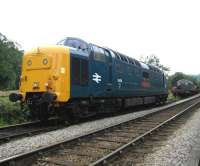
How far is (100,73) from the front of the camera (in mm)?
15008

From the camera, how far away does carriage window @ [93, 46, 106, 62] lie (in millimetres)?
14616

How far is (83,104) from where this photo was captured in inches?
531

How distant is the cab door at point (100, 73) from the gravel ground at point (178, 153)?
4.72 meters

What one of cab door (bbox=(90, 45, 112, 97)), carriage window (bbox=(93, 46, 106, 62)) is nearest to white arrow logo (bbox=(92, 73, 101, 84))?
cab door (bbox=(90, 45, 112, 97))

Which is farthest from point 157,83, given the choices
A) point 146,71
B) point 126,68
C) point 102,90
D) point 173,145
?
point 173,145

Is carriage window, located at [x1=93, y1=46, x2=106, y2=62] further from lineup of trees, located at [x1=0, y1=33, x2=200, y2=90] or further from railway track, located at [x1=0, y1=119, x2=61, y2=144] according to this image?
lineup of trees, located at [x1=0, y1=33, x2=200, y2=90]

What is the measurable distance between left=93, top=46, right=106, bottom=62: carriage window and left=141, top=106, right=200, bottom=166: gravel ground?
5.36 meters

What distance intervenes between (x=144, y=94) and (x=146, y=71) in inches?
64.1

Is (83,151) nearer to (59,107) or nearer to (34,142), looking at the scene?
(34,142)

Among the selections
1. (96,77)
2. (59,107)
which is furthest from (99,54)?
(59,107)

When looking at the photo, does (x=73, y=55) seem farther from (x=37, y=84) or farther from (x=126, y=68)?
(x=126, y=68)

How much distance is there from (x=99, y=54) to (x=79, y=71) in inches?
87.3

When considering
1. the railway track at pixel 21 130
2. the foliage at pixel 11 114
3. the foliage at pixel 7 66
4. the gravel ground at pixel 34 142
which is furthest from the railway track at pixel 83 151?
the foliage at pixel 7 66

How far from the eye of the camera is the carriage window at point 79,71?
12758 millimetres
